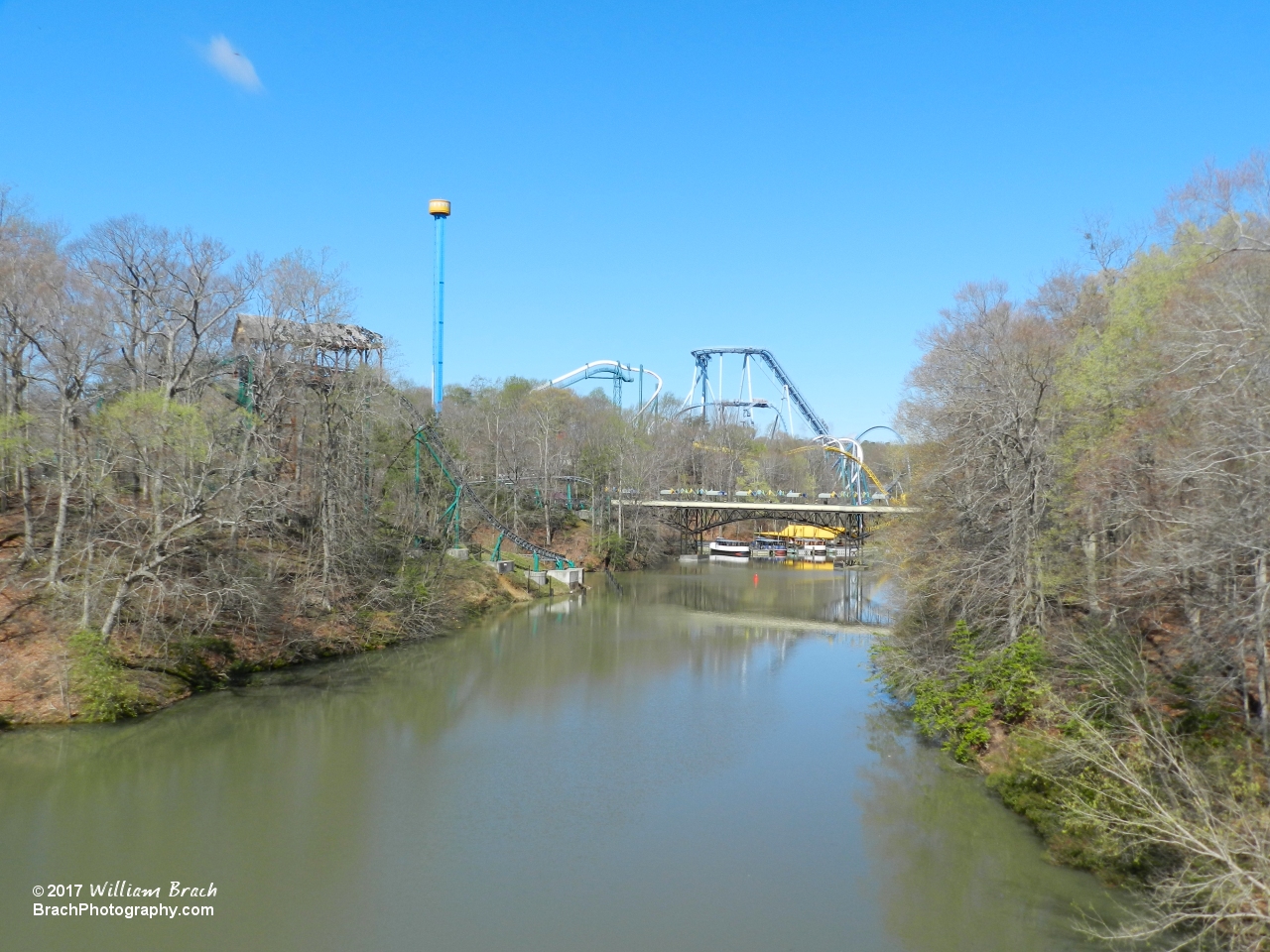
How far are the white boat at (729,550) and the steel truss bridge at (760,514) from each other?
1.48 meters

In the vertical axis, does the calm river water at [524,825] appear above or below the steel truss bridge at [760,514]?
below

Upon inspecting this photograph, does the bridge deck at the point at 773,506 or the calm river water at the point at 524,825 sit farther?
the bridge deck at the point at 773,506

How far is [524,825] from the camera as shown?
12672 millimetres

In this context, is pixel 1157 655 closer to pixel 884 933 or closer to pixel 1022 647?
pixel 1022 647

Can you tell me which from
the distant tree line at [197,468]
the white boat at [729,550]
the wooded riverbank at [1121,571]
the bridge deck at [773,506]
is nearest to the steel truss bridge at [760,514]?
the bridge deck at [773,506]

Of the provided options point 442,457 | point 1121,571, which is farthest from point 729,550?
point 1121,571

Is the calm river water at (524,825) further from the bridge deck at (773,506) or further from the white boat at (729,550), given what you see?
the white boat at (729,550)

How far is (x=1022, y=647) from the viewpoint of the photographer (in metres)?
15.0

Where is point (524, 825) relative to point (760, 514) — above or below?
below

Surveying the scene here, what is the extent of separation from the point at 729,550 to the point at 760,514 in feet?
Result: 15.5

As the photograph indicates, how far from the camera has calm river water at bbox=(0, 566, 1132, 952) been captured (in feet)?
32.7

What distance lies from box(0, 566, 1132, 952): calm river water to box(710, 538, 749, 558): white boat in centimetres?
3709

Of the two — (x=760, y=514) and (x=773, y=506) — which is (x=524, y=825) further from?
(x=760, y=514)

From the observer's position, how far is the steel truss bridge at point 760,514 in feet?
162
